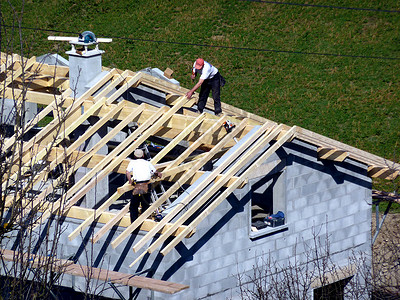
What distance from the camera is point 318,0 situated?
37.4 m

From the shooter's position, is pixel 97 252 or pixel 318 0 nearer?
pixel 97 252

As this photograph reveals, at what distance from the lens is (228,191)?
1584cm

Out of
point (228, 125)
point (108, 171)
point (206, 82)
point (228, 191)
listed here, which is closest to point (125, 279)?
point (108, 171)

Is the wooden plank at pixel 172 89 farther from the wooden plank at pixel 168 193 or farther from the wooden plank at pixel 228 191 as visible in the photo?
the wooden plank at pixel 228 191

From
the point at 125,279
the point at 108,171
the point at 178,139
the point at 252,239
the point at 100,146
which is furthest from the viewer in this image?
the point at 252,239

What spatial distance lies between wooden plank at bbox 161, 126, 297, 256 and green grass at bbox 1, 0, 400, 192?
13292mm

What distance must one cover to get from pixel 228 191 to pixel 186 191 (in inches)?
32.8

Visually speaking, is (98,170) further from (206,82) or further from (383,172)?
(383,172)

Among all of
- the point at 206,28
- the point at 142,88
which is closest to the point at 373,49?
the point at 206,28

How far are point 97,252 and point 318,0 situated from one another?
79.3 ft

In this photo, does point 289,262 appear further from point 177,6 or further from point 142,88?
point 177,6

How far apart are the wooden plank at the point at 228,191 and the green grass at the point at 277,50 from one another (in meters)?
13.3

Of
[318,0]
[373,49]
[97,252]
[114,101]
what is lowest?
[97,252]

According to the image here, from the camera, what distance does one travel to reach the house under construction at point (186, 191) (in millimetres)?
15648
